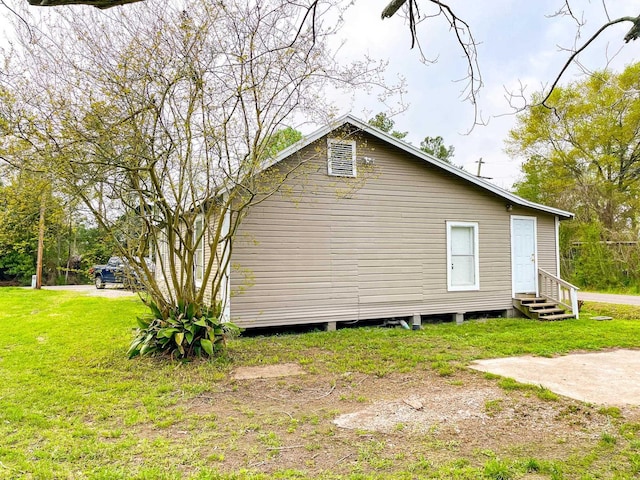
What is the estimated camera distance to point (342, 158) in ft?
29.6

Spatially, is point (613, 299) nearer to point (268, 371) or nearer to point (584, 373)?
point (584, 373)

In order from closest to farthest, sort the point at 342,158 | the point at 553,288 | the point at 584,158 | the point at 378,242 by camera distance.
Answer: the point at 342,158, the point at 378,242, the point at 553,288, the point at 584,158

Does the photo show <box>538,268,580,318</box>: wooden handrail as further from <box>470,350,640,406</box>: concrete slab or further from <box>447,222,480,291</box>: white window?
<box>470,350,640,406</box>: concrete slab

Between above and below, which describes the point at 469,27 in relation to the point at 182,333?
above

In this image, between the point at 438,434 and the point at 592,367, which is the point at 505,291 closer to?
the point at 592,367

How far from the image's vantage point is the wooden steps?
10117mm

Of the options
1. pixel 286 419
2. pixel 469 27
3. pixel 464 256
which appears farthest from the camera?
pixel 464 256

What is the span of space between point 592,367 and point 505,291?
15.3ft

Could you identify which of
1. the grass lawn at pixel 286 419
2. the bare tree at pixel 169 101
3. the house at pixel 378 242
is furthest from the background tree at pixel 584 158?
the bare tree at pixel 169 101

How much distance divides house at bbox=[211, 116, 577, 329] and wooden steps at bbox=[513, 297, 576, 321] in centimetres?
15

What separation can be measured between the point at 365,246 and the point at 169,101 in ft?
16.1

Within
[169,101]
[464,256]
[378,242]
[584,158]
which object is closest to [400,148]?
[378,242]

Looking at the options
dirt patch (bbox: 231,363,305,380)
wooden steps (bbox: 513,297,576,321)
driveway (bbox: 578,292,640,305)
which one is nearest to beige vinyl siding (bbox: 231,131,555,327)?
wooden steps (bbox: 513,297,576,321)

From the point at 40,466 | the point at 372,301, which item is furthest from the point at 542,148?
the point at 40,466
